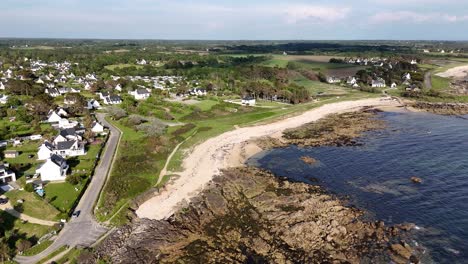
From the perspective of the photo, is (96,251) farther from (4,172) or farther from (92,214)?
(4,172)

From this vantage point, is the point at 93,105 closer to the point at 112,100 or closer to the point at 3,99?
the point at 112,100

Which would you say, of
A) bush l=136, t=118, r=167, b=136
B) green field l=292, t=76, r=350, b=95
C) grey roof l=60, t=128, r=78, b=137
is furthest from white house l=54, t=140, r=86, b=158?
green field l=292, t=76, r=350, b=95

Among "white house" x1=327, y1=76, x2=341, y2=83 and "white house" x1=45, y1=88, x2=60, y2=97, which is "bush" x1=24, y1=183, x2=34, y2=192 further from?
"white house" x1=327, y1=76, x2=341, y2=83

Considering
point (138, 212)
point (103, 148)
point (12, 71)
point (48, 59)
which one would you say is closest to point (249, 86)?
point (103, 148)

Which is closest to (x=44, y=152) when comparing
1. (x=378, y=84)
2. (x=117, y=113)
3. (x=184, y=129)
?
(x=184, y=129)

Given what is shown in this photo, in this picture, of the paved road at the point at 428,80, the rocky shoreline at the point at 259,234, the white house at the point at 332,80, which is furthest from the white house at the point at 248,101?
the paved road at the point at 428,80

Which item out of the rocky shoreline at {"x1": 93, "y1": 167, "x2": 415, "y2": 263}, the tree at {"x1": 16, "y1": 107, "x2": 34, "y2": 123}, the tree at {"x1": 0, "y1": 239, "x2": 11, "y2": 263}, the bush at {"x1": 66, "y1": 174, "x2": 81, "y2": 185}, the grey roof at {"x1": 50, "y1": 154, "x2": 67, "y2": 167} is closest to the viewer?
the tree at {"x1": 0, "y1": 239, "x2": 11, "y2": 263}

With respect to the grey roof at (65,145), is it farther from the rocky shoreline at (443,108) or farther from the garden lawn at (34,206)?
the rocky shoreline at (443,108)

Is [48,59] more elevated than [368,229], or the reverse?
[48,59]
